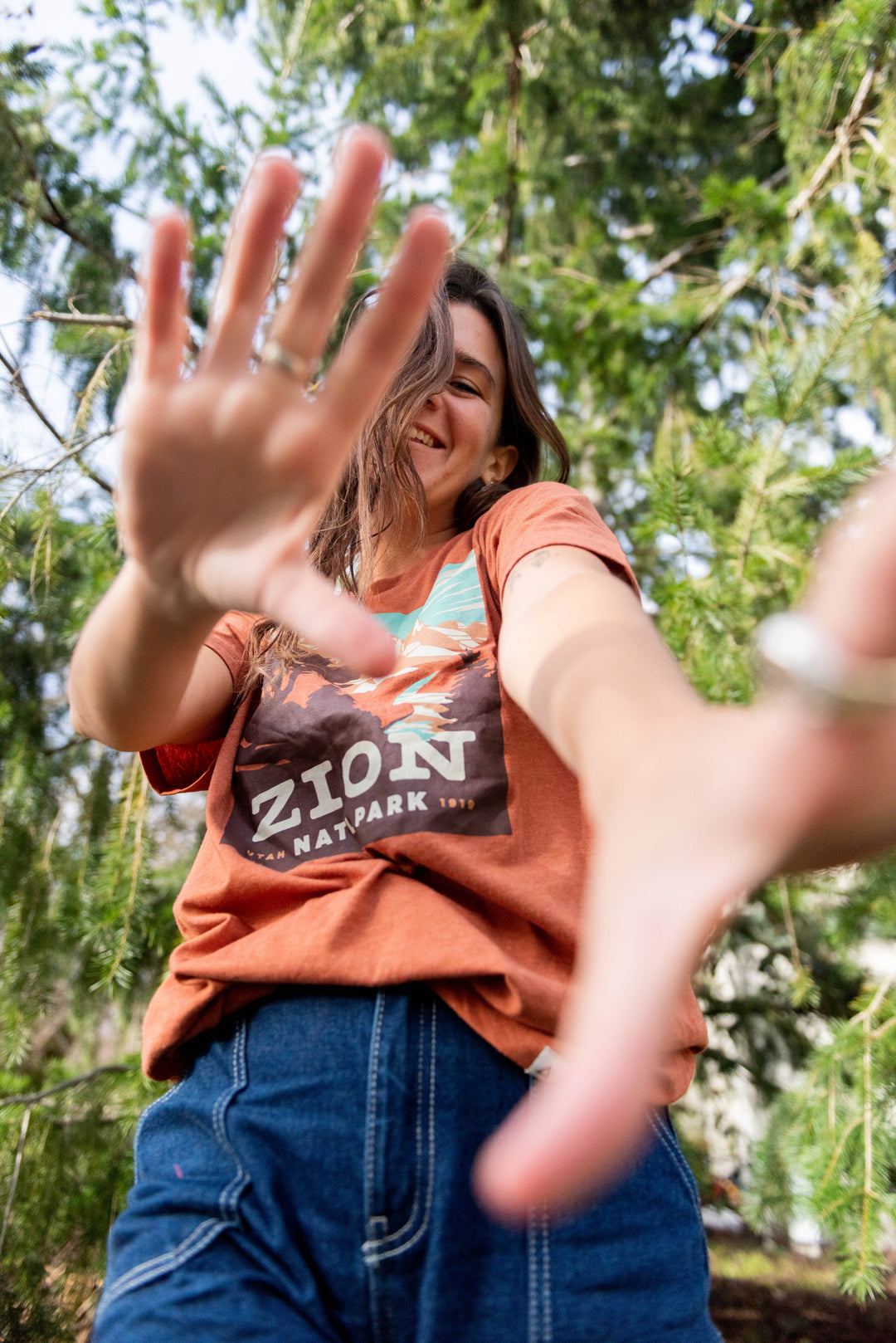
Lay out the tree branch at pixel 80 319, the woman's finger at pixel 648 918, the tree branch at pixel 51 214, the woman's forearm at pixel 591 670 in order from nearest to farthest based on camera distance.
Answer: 1. the woman's finger at pixel 648 918
2. the woman's forearm at pixel 591 670
3. the tree branch at pixel 80 319
4. the tree branch at pixel 51 214

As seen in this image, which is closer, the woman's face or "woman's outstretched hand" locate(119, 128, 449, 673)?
"woman's outstretched hand" locate(119, 128, 449, 673)

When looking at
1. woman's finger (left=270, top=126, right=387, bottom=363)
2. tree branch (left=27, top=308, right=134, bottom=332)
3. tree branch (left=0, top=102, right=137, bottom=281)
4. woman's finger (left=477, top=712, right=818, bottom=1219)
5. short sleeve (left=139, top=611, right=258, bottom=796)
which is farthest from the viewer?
tree branch (left=0, top=102, right=137, bottom=281)

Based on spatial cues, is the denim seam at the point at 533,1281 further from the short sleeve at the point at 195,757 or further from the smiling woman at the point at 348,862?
the short sleeve at the point at 195,757

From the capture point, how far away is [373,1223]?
2.18 feet

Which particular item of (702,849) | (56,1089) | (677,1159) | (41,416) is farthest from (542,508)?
(56,1089)

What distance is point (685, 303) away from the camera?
212 centimetres

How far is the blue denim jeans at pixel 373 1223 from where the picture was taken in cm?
64

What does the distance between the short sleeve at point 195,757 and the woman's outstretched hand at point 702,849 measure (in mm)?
740

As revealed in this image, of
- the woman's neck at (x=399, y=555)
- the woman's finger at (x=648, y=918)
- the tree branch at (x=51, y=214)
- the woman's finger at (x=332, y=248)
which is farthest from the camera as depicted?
the tree branch at (x=51, y=214)

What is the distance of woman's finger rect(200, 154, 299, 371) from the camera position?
0.58 m

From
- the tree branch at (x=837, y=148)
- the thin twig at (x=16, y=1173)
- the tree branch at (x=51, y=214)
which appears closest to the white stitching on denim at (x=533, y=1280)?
the thin twig at (x=16, y=1173)

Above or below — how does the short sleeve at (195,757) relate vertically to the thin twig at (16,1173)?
above

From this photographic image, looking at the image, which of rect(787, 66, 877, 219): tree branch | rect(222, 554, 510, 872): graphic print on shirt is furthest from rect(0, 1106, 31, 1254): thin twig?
rect(787, 66, 877, 219): tree branch

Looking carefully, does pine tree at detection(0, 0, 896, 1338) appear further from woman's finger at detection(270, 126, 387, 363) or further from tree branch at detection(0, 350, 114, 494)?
woman's finger at detection(270, 126, 387, 363)
